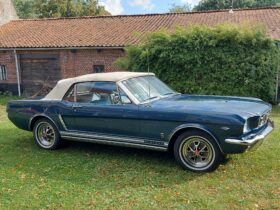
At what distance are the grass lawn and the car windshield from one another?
1096 mm

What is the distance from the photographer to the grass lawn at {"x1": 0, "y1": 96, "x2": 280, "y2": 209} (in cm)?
430

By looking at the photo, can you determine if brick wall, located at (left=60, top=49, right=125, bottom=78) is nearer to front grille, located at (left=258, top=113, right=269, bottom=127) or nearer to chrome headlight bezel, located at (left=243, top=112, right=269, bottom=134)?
front grille, located at (left=258, top=113, right=269, bottom=127)

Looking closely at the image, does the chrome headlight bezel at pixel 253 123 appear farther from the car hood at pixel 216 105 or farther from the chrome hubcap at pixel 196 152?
the chrome hubcap at pixel 196 152

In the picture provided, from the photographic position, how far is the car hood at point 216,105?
199 inches

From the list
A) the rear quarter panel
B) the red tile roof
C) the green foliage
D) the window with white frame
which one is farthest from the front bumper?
the green foliage

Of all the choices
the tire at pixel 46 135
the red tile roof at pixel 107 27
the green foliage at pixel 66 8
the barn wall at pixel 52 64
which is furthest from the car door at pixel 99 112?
the green foliage at pixel 66 8

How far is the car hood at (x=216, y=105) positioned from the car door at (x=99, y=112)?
52 cm

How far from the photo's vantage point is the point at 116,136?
5.86 metres

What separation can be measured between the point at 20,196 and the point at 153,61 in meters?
10.4

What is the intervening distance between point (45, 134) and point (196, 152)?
3172 millimetres

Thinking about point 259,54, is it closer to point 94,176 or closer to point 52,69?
point 94,176

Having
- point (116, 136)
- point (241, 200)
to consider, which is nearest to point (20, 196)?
point (116, 136)

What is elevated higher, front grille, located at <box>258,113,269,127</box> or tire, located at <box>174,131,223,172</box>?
front grille, located at <box>258,113,269,127</box>

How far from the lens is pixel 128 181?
5027 millimetres
